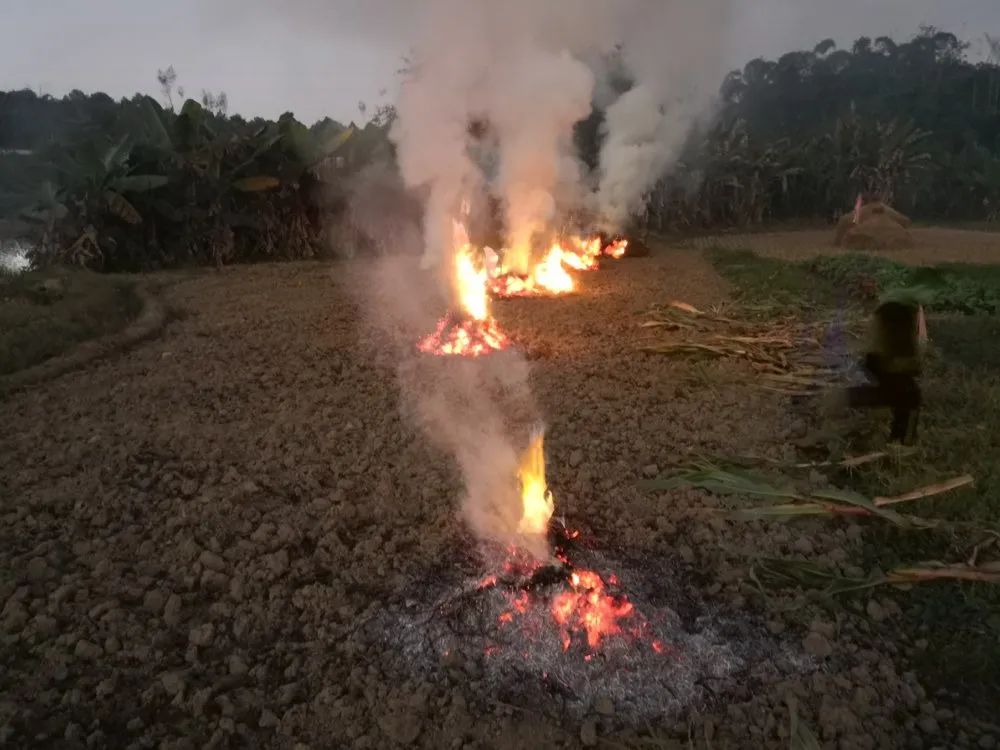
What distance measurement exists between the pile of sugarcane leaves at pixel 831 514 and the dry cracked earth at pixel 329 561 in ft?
0.44

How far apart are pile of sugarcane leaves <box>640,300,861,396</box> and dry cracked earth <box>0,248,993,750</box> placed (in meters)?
0.43

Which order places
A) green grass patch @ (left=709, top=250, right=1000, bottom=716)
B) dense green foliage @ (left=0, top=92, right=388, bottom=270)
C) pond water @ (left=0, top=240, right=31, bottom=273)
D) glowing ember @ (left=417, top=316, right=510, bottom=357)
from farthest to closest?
pond water @ (left=0, top=240, right=31, bottom=273) → dense green foliage @ (left=0, top=92, right=388, bottom=270) → glowing ember @ (left=417, top=316, right=510, bottom=357) → green grass patch @ (left=709, top=250, right=1000, bottom=716)

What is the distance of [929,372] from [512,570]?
592cm

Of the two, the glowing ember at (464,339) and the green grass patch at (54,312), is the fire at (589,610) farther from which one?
the green grass patch at (54,312)

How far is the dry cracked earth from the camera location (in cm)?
346

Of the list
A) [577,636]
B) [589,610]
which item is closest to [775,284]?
[589,610]

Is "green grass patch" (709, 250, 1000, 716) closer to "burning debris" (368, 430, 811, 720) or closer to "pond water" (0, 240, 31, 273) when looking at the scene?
"burning debris" (368, 430, 811, 720)

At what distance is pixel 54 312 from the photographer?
401 inches

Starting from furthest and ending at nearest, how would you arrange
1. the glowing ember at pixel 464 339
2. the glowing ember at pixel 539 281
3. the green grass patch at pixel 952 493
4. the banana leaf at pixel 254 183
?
the banana leaf at pixel 254 183, the glowing ember at pixel 539 281, the glowing ember at pixel 464 339, the green grass patch at pixel 952 493

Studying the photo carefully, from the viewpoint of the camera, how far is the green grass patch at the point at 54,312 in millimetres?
8852

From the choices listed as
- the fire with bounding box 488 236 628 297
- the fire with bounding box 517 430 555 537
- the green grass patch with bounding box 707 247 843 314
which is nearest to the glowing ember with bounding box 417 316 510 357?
the fire with bounding box 488 236 628 297

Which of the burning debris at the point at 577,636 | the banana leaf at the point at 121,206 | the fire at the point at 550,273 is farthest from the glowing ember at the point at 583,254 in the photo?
the burning debris at the point at 577,636

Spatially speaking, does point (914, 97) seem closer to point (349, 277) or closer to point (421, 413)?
point (349, 277)

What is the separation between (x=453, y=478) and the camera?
5836mm
